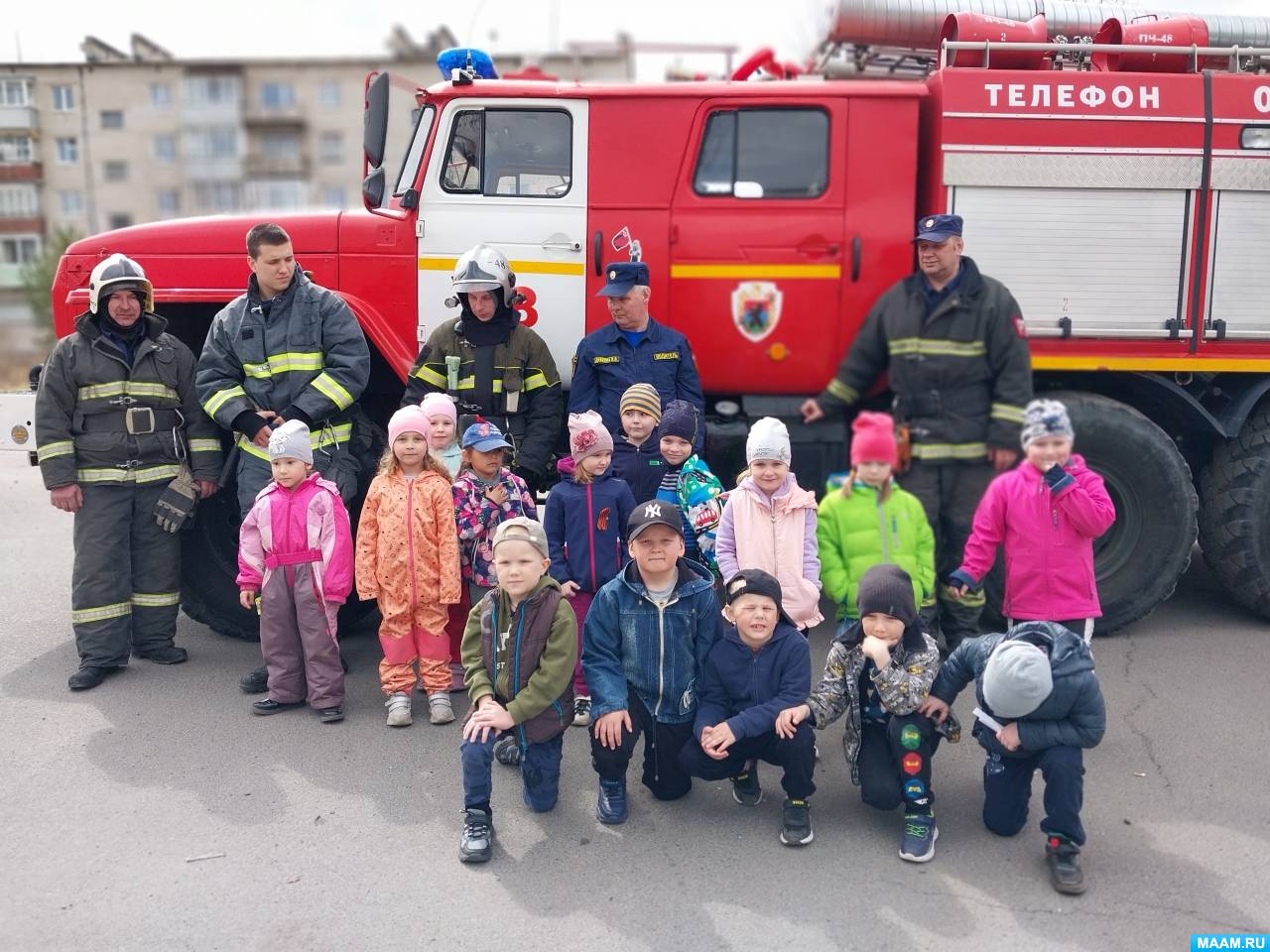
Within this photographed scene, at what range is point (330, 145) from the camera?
55125mm

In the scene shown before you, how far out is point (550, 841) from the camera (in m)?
3.85

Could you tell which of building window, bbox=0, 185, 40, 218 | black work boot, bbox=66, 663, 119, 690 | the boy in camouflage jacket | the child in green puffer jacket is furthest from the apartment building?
the boy in camouflage jacket

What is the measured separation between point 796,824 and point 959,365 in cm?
221

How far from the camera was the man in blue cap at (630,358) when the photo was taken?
5.14 m

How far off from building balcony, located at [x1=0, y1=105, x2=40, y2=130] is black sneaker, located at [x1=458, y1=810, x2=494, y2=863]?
5886 centimetres

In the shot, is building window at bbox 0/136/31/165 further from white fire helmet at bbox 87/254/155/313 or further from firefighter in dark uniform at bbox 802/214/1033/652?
firefighter in dark uniform at bbox 802/214/1033/652

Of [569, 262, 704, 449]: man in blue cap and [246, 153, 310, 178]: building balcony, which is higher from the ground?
[246, 153, 310, 178]: building balcony

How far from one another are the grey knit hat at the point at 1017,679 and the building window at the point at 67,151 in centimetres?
5907

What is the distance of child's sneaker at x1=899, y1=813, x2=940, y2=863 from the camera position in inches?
146

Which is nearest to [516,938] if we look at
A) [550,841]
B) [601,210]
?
[550,841]

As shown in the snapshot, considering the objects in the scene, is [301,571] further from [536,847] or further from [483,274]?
[536,847]

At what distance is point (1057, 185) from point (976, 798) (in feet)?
9.59

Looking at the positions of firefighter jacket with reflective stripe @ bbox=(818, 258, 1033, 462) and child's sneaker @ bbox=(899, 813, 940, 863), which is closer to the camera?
child's sneaker @ bbox=(899, 813, 940, 863)

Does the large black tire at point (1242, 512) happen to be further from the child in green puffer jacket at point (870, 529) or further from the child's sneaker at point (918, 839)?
the child's sneaker at point (918, 839)
